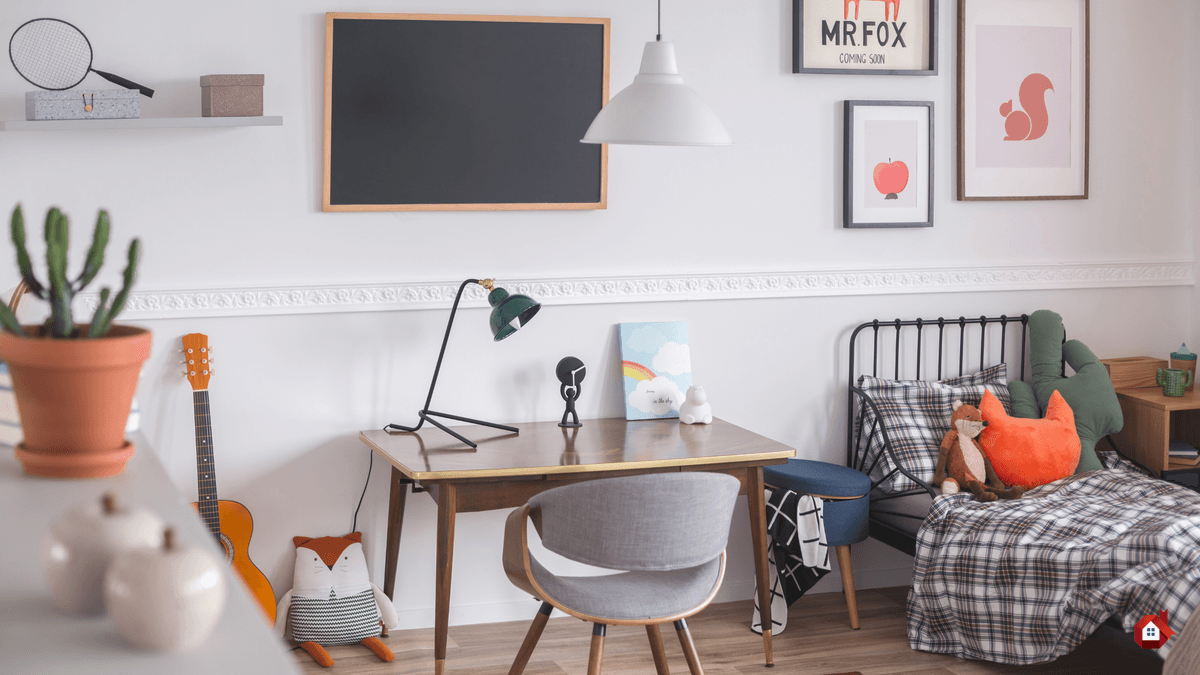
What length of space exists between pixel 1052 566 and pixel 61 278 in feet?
8.89

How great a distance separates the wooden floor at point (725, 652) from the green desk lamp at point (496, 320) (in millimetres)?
680

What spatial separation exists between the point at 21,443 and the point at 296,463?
2.43 meters

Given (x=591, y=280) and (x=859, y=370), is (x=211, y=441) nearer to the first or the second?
(x=591, y=280)

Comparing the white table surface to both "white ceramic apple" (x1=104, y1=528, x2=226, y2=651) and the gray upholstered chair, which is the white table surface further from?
the gray upholstered chair

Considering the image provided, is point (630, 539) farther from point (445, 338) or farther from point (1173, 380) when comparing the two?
point (1173, 380)

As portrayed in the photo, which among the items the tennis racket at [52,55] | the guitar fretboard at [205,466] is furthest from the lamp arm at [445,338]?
the tennis racket at [52,55]

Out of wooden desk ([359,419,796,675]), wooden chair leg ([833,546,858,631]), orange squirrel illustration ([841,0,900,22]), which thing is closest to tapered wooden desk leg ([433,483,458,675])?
wooden desk ([359,419,796,675])

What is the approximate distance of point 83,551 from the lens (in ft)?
2.33

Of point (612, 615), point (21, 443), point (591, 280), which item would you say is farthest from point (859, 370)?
point (21, 443)

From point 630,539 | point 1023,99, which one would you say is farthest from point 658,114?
point 1023,99

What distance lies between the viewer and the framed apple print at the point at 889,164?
146 inches

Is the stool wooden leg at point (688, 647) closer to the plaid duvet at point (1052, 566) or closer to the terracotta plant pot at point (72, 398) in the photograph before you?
the plaid duvet at point (1052, 566)

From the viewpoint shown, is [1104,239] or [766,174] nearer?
[766,174]

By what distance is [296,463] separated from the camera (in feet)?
11.0
